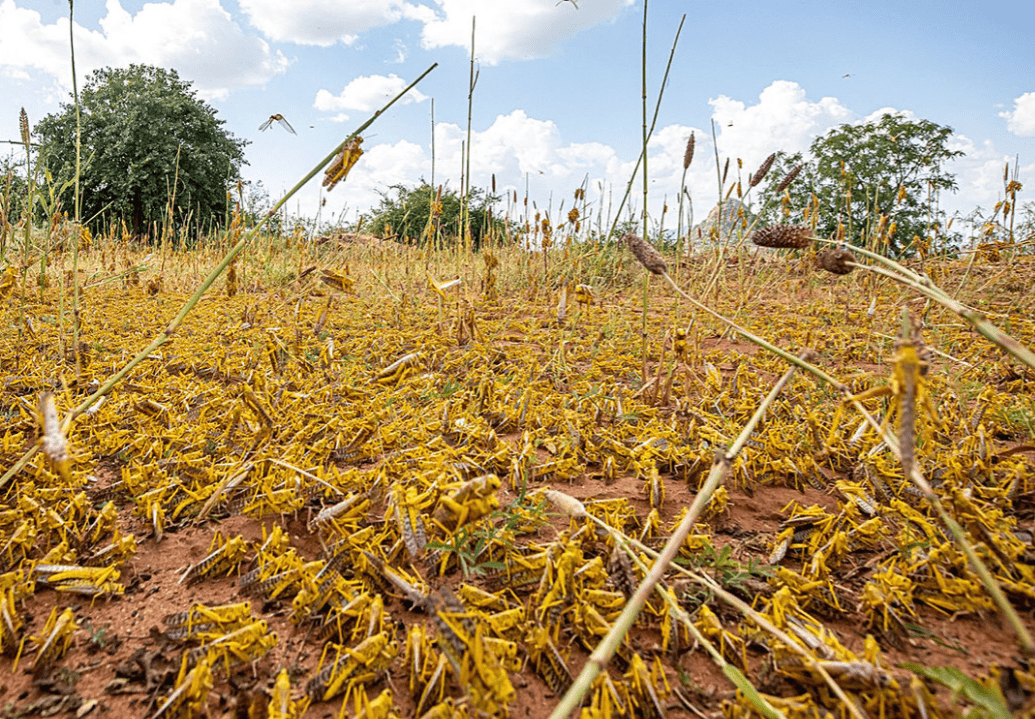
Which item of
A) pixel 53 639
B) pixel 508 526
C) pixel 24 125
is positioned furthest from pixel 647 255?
pixel 24 125

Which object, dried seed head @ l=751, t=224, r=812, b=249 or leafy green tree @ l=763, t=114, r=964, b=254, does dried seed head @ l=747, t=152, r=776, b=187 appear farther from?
leafy green tree @ l=763, t=114, r=964, b=254

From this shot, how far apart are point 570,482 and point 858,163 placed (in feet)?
48.8

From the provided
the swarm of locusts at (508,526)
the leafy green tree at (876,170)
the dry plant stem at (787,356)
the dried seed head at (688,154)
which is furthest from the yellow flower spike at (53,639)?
the leafy green tree at (876,170)

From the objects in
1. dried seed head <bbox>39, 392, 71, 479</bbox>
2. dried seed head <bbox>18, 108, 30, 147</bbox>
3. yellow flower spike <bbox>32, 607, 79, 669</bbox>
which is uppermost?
dried seed head <bbox>18, 108, 30, 147</bbox>

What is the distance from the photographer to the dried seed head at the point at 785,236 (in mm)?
722

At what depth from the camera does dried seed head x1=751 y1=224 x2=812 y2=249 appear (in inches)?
28.4

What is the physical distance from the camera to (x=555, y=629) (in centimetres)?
75

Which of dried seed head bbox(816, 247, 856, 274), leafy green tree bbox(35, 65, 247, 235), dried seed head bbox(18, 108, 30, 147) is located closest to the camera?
dried seed head bbox(816, 247, 856, 274)

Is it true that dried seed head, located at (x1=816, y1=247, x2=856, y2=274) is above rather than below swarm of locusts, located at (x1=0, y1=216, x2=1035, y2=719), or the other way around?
above

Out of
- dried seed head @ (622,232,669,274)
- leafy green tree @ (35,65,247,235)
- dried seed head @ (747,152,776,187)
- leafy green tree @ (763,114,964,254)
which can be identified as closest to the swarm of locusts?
dried seed head @ (622,232,669,274)

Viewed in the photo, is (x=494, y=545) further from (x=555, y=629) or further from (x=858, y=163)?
(x=858, y=163)

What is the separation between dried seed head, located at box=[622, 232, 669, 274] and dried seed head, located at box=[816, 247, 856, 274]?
195 mm

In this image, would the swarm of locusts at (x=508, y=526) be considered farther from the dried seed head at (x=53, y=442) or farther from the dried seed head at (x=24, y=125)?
the dried seed head at (x=24, y=125)

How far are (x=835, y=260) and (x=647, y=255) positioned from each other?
0.77 feet
